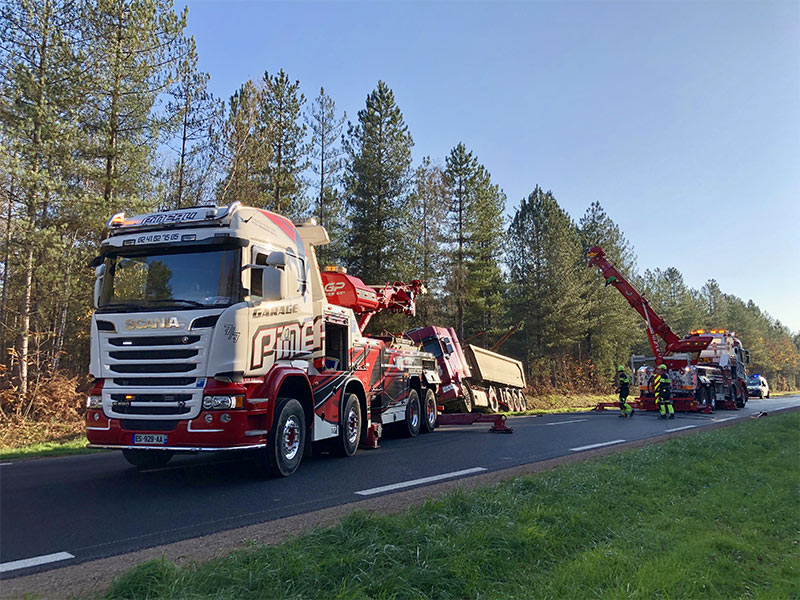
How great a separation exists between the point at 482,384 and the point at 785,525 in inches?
587

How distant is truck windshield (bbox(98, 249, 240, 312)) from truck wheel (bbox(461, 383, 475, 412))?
11.7m

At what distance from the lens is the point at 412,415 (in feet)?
45.5

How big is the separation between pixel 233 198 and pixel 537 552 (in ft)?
61.7

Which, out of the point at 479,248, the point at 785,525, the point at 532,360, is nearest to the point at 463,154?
the point at 479,248

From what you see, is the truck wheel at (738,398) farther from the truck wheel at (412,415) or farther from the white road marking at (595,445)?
the truck wheel at (412,415)

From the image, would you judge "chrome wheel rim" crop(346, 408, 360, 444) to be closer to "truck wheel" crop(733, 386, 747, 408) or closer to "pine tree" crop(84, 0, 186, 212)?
"pine tree" crop(84, 0, 186, 212)

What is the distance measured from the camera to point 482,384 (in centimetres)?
2056

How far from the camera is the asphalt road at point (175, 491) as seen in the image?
5.07 m

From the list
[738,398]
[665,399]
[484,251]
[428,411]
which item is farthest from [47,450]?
[738,398]

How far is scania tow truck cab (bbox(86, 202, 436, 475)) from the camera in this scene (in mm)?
6977

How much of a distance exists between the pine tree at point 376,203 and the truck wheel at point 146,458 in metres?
19.5

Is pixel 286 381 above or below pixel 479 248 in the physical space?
below

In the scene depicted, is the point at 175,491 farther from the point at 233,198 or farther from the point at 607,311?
the point at 607,311

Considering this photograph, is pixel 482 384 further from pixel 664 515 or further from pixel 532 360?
pixel 532 360
